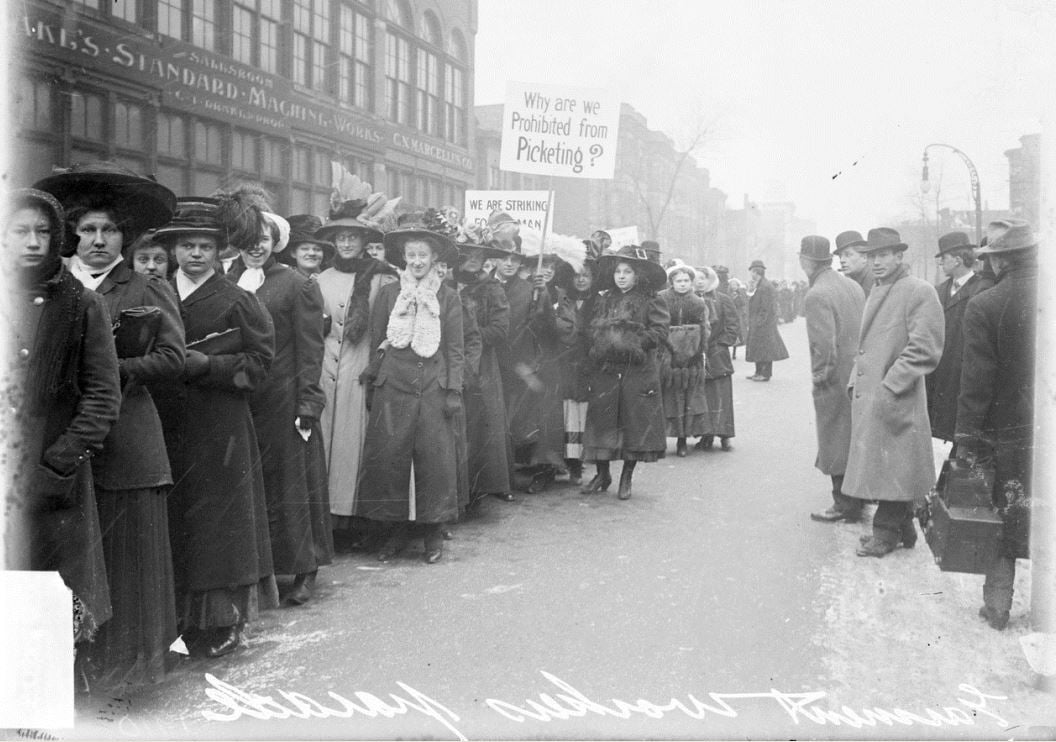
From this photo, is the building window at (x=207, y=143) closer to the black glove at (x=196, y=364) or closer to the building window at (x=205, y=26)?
the building window at (x=205, y=26)

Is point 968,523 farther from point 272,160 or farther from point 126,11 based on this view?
point 126,11

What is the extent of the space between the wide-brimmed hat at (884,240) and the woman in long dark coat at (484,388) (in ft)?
8.88

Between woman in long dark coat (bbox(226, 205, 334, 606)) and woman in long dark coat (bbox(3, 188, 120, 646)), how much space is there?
5.01 feet

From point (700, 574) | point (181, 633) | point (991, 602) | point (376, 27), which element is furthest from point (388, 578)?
point (376, 27)

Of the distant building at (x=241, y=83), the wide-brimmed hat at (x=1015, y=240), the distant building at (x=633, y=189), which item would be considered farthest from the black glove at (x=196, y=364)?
the distant building at (x=633, y=189)

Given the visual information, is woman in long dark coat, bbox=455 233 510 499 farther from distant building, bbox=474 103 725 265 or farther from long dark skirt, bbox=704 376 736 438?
distant building, bbox=474 103 725 265

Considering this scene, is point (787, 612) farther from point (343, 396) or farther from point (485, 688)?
point (343, 396)

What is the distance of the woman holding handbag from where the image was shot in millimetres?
9539

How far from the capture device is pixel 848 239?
21.1ft

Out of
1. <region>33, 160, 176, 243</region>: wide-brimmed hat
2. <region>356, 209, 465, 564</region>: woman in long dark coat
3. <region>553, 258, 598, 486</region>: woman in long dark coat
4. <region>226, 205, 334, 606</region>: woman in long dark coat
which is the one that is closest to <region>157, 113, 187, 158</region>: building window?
<region>553, 258, 598, 486</region>: woman in long dark coat

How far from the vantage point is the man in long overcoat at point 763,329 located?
51.0 feet

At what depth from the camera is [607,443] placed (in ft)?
24.2

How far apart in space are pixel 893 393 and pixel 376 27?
651 cm

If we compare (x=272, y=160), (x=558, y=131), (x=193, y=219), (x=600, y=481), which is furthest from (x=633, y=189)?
(x=193, y=219)
